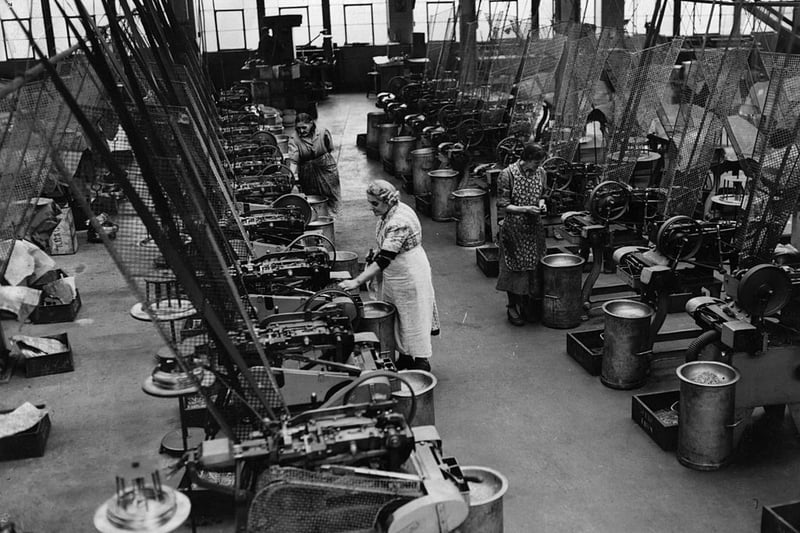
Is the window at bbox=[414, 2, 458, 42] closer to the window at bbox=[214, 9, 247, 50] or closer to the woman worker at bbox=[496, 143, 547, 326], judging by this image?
the window at bbox=[214, 9, 247, 50]

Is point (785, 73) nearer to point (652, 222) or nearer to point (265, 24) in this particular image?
point (652, 222)

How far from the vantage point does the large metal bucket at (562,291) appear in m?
8.01

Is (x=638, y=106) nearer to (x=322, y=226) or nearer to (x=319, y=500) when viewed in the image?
(x=322, y=226)

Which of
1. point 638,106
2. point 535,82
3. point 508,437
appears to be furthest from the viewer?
point 535,82

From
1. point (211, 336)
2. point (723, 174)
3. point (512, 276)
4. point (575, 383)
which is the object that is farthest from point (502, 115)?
point (211, 336)

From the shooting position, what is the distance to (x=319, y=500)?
3584 mm

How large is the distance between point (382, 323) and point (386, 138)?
9.87 m

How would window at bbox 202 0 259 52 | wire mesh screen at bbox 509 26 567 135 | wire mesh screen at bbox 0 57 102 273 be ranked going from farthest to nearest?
window at bbox 202 0 259 52
wire mesh screen at bbox 509 26 567 135
wire mesh screen at bbox 0 57 102 273

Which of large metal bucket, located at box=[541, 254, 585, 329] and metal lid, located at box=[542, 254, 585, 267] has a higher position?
metal lid, located at box=[542, 254, 585, 267]

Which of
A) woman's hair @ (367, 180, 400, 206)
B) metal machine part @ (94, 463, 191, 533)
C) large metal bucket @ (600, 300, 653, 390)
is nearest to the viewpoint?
metal machine part @ (94, 463, 191, 533)

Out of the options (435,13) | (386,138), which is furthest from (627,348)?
(435,13)

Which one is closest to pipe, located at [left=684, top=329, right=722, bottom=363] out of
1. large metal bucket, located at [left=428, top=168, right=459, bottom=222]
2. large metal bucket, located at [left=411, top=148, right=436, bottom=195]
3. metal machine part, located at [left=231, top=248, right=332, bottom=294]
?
metal machine part, located at [left=231, top=248, right=332, bottom=294]

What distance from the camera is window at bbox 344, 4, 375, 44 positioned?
26672mm

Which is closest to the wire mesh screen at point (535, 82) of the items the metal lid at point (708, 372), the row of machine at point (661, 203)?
the row of machine at point (661, 203)
